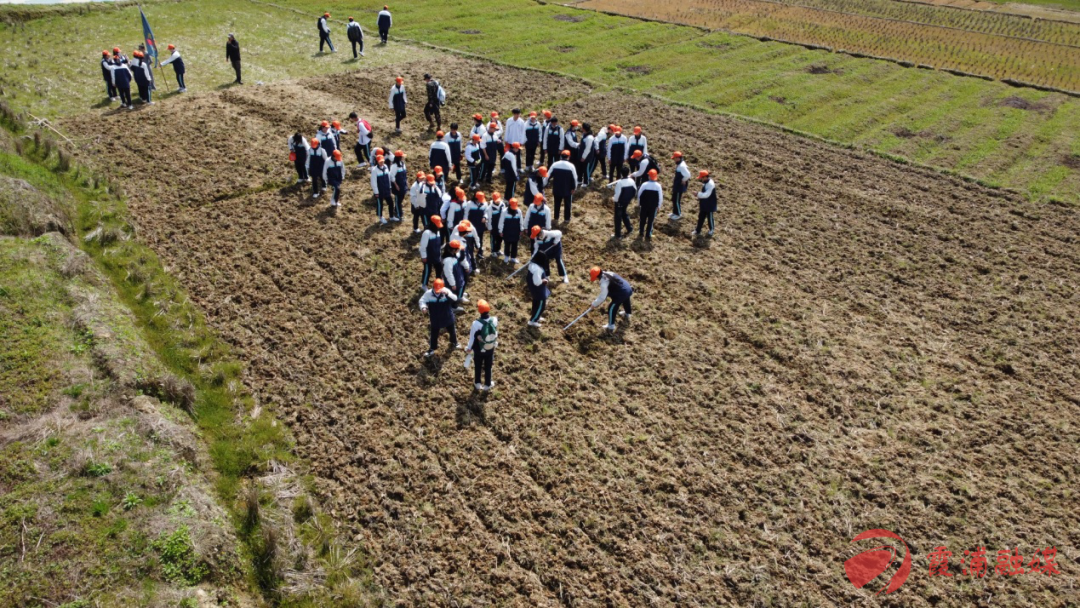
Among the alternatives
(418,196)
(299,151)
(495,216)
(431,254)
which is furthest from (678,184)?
(299,151)

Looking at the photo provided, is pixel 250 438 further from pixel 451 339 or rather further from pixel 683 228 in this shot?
pixel 683 228

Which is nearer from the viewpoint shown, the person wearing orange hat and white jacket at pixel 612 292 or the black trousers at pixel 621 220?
the person wearing orange hat and white jacket at pixel 612 292

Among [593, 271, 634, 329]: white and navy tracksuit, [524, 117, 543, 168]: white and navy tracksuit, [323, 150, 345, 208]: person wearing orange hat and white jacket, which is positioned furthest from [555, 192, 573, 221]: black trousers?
[323, 150, 345, 208]: person wearing orange hat and white jacket

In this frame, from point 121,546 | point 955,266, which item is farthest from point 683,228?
point 121,546

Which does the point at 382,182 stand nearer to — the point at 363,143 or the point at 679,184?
the point at 363,143

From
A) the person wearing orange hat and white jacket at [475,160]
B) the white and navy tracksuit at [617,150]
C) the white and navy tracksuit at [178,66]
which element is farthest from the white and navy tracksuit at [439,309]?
the white and navy tracksuit at [178,66]

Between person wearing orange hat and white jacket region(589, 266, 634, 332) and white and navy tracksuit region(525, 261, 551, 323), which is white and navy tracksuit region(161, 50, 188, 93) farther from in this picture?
person wearing orange hat and white jacket region(589, 266, 634, 332)

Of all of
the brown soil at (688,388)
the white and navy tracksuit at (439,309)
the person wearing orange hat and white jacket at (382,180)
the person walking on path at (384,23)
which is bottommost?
the brown soil at (688,388)

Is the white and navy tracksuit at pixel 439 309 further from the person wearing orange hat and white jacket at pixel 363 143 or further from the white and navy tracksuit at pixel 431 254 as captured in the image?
the person wearing orange hat and white jacket at pixel 363 143
